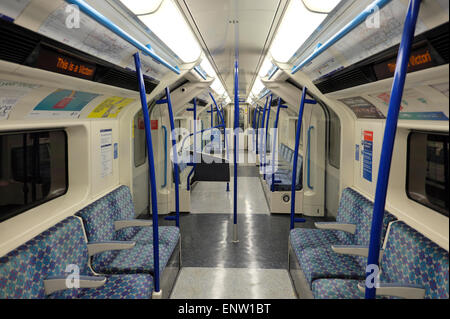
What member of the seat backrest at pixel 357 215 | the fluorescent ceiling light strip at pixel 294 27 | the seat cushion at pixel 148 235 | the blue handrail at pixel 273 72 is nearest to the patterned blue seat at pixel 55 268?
the seat cushion at pixel 148 235

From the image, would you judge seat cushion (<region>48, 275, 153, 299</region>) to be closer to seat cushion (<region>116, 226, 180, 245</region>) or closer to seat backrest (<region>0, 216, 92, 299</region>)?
seat backrest (<region>0, 216, 92, 299</region>)

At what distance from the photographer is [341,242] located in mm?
3232

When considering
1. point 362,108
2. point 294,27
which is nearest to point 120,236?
point 294,27

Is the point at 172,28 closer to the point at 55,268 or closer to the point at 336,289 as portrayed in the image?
the point at 55,268

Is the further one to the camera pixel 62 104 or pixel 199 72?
pixel 199 72

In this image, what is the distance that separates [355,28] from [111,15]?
1998 millimetres

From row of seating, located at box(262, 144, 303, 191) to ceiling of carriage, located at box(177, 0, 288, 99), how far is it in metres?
2.39

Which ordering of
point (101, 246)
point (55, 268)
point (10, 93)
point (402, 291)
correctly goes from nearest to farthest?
point (402, 291) < point (10, 93) < point (55, 268) < point (101, 246)

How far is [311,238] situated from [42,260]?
2612 millimetres

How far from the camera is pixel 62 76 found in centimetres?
199

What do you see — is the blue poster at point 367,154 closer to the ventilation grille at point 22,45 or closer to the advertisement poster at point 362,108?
the advertisement poster at point 362,108

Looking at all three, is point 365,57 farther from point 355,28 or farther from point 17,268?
point 17,268

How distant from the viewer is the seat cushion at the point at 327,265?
2.51 metres
